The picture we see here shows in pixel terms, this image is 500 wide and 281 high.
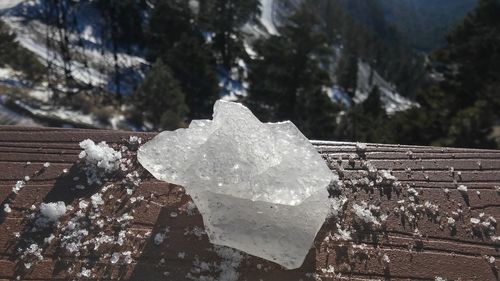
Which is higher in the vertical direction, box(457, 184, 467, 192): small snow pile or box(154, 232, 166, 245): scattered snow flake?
box(457, 184, 467, 192): small snow pile

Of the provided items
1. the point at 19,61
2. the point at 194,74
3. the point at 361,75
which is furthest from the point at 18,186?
the point at 361,75

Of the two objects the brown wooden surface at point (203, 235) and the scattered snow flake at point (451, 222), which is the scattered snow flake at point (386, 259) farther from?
the scattered snow flake at point (451, 222)

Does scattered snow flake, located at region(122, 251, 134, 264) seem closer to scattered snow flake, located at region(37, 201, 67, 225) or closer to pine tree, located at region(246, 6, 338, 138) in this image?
scattered snow flake, located at region(37, 201, 67, 225)

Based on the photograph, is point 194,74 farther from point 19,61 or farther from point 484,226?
point 484,226

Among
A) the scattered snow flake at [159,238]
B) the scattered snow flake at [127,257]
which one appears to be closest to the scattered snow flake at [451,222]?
the scattered snow flake at [159,238]

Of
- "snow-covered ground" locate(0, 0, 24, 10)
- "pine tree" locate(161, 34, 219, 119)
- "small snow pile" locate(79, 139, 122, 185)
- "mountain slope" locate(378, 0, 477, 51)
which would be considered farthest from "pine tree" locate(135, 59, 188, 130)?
"mountain slope" locate(378, 0, 477, 51)

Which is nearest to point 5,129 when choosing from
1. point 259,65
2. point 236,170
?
point 236,170

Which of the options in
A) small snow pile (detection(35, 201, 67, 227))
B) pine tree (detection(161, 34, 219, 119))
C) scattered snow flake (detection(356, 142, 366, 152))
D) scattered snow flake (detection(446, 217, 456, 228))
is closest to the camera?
small snow pile (detection(35, 201, 67, 227))
